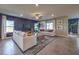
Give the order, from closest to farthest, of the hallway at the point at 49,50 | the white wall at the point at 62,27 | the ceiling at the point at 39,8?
the ceiling at the point at 39,8
the hallway at the point at 49,50
the white wall at the point at 62,27

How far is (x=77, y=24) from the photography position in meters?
7.21

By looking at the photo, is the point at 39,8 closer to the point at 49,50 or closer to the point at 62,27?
the point at 49,50

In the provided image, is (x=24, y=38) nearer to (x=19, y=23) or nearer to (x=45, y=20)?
(x=45, y=20)

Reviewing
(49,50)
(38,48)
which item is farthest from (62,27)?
(49,50)

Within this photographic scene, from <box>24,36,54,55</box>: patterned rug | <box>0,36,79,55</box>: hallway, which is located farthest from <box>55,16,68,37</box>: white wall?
<box>0,36,79,55</box>: hallway

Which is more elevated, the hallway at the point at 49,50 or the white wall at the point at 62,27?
the white wall at the point at 62,27

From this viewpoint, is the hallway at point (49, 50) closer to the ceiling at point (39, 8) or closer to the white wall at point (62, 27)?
the ceiling at point (39, 8)

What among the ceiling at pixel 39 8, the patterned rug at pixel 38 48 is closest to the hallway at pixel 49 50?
the patterned rug at pixel 38 48

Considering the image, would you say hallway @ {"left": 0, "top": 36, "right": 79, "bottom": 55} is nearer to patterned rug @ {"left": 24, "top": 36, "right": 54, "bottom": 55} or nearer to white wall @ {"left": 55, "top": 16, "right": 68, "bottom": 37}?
patterned rug @ {"left": 24, "top": 36, "right": 54, "bottom": 55}

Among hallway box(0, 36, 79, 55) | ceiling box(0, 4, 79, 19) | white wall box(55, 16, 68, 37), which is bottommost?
hallway box(0, 36, 79, 55)
